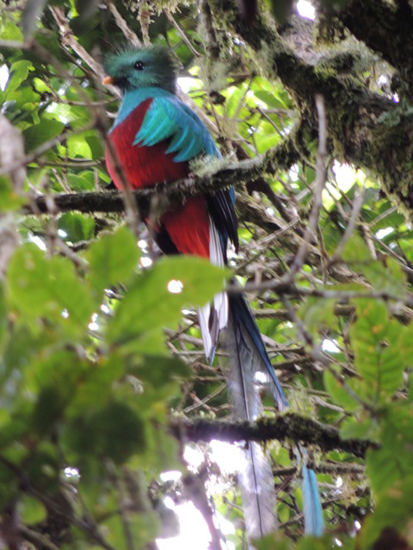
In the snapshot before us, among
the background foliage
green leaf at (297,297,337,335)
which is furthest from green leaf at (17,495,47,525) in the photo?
green leaf at (297,297,337,335)

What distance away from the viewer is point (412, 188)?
206cm

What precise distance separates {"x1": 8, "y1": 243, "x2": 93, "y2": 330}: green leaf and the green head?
3015 millimetres

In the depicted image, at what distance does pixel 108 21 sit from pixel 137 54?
23cm

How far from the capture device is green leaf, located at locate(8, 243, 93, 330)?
0.96m

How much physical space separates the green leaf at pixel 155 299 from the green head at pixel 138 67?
119 inches

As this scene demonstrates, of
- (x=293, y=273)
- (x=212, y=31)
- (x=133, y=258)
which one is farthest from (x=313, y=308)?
(x=212, y=31)

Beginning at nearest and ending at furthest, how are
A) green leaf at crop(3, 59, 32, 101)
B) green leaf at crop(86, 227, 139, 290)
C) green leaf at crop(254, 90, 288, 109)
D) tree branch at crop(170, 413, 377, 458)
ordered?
green leaf at crop(86, 227, 139, 290) → tree branch at crop(170, 413, 377, 458) → green leaf at crop(3, 59, 32, 101) → green leaf at crop(254, 90, 288, 109)

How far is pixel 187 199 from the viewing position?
10.0 feet

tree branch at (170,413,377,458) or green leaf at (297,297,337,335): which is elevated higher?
green leaf at (297,297,337,335)

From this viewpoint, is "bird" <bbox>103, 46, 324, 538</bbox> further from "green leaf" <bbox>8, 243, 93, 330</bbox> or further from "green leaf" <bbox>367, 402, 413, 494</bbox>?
"green leaf" <bbox>8, 243, 93, 330</bbox>

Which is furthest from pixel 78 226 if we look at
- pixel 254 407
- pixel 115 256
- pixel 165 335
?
pixel 115 256

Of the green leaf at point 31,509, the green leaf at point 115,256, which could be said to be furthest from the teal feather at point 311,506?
the green leaf at point 115,256

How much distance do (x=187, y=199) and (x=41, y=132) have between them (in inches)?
28.4

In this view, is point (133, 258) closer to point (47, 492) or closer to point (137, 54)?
point (47, 492)
